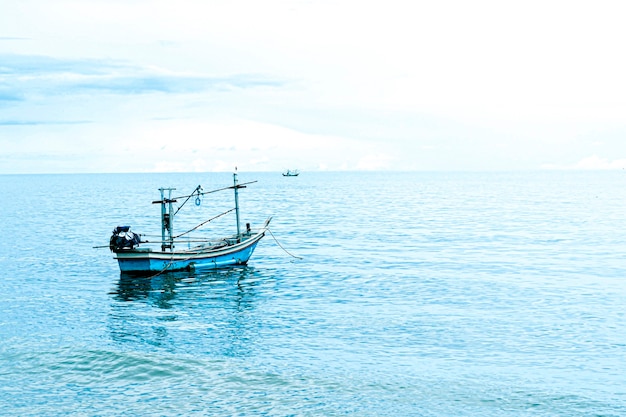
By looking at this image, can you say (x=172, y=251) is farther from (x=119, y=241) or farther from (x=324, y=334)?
(x=324, y=334)

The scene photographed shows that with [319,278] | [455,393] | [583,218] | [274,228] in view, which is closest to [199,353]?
[455,393]

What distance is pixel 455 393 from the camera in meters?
24.9

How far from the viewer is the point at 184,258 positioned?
166 feet

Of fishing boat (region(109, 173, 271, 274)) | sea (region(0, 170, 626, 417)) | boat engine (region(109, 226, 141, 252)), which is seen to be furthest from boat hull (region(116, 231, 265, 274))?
sea (region(0, 170, 626, 417))

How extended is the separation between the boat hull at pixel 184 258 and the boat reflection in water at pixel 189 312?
0.62 m

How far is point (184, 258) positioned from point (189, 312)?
1267 centimetres

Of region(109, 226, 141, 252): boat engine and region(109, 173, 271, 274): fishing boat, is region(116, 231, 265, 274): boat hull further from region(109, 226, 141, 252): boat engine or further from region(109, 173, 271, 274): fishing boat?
region(109, 226, 141, 252): boat engine

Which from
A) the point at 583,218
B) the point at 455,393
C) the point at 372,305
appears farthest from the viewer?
the point at 583,218

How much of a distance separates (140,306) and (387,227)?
165ft

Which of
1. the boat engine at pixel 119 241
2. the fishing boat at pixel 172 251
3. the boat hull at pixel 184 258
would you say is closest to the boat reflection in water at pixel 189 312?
the boat hull at pixel 184 258

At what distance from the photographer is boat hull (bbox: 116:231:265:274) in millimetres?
48750

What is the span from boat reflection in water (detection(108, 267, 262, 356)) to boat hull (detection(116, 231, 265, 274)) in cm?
62

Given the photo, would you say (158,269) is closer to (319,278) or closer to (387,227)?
(319,278)

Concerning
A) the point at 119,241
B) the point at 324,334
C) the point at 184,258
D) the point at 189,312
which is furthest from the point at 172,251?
the point at 324,334
